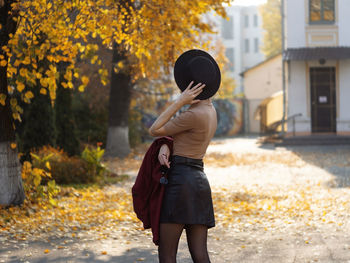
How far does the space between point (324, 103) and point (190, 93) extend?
66.3 ft

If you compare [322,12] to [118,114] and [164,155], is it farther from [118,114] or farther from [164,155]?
[164,155]

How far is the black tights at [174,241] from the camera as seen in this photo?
3.64 metres

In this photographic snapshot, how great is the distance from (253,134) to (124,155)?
18.3m

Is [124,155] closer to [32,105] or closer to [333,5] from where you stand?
[32,105]

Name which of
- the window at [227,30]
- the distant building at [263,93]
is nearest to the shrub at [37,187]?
the distant building at [263,93]

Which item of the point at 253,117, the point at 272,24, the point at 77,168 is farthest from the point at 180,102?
the point at 272,24

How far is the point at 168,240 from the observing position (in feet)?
12.0

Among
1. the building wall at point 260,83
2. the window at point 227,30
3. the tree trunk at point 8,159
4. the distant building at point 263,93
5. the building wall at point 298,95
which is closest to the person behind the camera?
the tree trunk at point 8,159

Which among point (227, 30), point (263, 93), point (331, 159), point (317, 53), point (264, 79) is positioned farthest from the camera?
point (227, 30)

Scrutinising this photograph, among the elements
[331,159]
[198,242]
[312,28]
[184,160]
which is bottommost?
[331,159]

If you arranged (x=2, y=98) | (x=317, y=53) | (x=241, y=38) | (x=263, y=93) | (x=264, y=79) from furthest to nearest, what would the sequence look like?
(x=241, y=38)
(x=263, y=93)
(x=264, y=79)
(x=317, y=53)
(x=2, y=98)

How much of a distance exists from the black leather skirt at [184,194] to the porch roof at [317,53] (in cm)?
1887

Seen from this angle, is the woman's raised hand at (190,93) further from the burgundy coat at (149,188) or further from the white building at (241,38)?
the white building at (241,38)

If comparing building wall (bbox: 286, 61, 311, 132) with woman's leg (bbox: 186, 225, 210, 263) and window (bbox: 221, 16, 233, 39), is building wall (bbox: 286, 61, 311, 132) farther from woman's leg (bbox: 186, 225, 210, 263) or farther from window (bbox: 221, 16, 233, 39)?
window (bbox: 221, 16, 233, 39)
